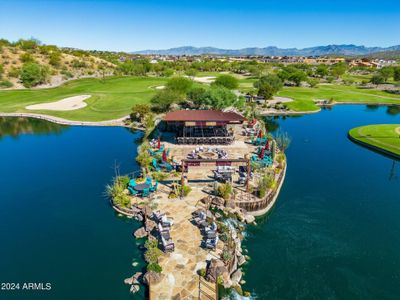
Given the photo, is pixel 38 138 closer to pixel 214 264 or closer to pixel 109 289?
pixel 109 289

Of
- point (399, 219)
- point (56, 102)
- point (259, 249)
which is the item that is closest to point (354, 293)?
point (259, 249)

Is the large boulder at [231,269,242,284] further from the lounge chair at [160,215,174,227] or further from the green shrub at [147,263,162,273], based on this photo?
the lounge chair at [160,215,174,227]

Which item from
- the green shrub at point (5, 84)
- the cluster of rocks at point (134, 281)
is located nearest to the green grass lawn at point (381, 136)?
the cluster of rocks at point (134, 281)

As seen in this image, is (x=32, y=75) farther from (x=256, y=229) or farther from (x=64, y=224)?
(x=256, y=229)

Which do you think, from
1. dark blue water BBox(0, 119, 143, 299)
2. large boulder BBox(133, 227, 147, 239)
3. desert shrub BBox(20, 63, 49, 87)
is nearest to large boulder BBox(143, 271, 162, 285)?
dark blue water BBox(0, 119, 143, 299)

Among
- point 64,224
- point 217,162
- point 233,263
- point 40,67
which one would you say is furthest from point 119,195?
point 40,67

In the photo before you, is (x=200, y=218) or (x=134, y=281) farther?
(x=200, y=218)
